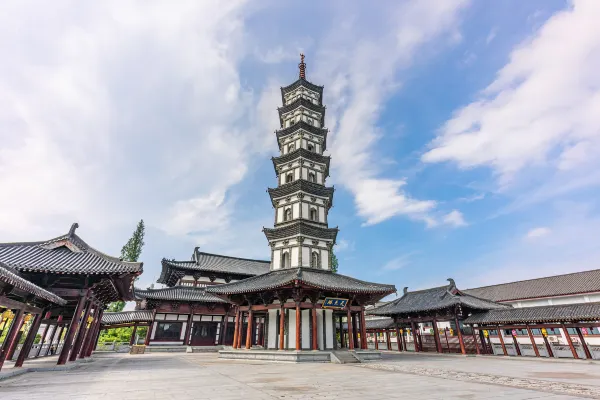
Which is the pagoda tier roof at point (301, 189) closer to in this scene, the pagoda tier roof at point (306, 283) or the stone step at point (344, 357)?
the pagoda tier roof at point (306, 283)

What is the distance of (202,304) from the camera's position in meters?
28.7

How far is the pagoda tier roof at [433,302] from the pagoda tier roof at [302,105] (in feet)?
66.7

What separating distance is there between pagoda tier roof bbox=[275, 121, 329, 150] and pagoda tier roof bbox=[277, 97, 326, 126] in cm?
222

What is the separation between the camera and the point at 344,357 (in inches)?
696

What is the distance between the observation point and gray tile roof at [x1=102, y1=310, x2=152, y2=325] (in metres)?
27.3

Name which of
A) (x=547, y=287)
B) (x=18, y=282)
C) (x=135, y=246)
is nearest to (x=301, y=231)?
(x=18, y=282)

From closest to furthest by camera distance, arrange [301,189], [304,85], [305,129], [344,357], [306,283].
Answer: [344,357] → [306,283] → [301,189] → [305,129] → [304,85]

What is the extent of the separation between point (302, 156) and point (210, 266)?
16209mm

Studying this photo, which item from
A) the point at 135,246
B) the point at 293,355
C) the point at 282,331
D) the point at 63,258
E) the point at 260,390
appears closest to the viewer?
the point at 260,390

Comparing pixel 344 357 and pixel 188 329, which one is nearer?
pixel 344 357

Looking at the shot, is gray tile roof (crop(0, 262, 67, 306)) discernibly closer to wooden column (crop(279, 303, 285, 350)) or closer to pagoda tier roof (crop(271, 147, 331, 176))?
wooden column (crop(279, 303, 285, 350))

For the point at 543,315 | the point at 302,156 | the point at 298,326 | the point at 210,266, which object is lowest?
the point at 298,326

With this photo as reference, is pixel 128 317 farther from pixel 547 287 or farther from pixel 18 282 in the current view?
pixel 547 287

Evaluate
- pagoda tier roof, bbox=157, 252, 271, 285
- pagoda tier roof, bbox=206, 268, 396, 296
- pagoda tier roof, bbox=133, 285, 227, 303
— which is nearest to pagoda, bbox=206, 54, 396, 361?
pagoda tier roof, bbox=206, 268, 396, 296
